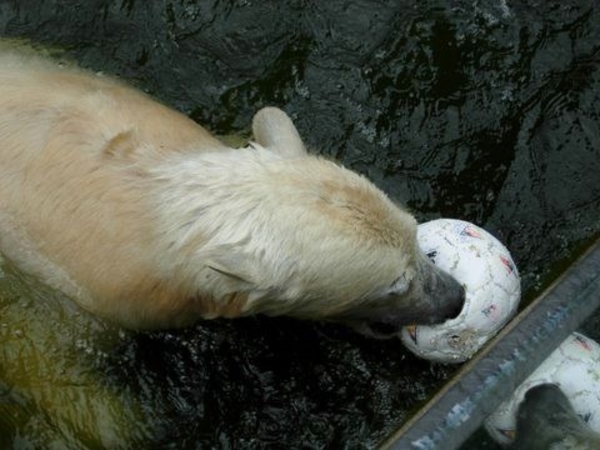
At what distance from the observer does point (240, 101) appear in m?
7.23

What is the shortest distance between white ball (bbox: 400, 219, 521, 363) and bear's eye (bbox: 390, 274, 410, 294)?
1.53ft

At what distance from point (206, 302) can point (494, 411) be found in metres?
1.66

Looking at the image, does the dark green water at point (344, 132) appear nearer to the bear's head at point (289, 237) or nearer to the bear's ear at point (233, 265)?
the bear's head at point (289, 237)

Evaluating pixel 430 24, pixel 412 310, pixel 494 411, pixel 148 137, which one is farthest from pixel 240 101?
pixel 494 411

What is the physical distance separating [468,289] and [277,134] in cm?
142

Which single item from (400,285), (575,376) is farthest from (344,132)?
(575,376)

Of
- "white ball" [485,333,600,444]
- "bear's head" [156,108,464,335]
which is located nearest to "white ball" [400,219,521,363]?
"bear's head" [156,108,464,335]

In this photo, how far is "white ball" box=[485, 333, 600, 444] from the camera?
443cm

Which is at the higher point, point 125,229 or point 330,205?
point 330,205

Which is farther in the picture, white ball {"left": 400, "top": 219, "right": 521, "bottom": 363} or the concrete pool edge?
white ball {"left": 400, "top": 219, "right": 521, "bottom": 363}

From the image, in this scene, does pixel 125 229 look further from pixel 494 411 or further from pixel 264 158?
pixel 494 411

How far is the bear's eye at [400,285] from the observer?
16.2 ft

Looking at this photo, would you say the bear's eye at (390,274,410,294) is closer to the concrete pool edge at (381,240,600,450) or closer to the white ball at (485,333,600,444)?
the concrete pool edge at (381,240,600,450)

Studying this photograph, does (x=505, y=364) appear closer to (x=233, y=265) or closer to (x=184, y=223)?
(x=233, y=265)
